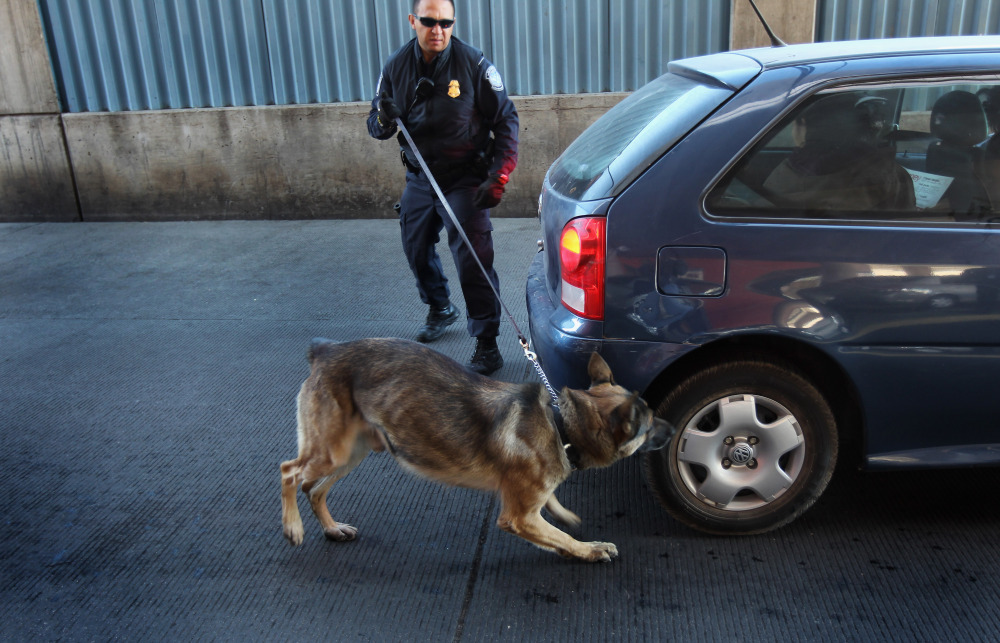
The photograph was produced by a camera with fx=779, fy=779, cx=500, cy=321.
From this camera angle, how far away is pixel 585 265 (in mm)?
2863

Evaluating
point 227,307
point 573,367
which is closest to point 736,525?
point 573,367

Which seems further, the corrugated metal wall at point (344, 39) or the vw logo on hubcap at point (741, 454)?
the corrugated metal wall at point (344, 39)

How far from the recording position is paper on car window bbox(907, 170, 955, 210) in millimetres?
2717

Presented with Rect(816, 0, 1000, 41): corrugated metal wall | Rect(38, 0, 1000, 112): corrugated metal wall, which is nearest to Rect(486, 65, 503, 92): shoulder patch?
Rect(38, 0, 1000, 112): corrugated metal wall

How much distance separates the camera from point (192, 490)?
137 inches

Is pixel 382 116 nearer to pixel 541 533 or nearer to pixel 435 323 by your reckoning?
→ pixel 435 323

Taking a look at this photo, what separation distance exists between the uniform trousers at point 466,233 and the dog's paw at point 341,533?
1769 mm

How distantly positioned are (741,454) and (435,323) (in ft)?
8.85

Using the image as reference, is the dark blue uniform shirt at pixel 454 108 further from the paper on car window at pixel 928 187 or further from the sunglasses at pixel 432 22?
the paper on car window at pixel 928 187

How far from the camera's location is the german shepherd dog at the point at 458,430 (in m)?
2.68

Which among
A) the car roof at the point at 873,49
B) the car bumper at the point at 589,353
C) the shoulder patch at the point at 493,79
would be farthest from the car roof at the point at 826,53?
the shoulder patch at the point at 493,79

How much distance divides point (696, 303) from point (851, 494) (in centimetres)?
128

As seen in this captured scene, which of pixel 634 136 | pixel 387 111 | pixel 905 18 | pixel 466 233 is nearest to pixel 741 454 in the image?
pixel 634 136

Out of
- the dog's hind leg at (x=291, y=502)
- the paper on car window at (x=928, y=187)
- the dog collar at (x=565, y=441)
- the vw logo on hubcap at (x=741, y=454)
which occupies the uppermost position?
the paper on car window at (x=928, y=187)
